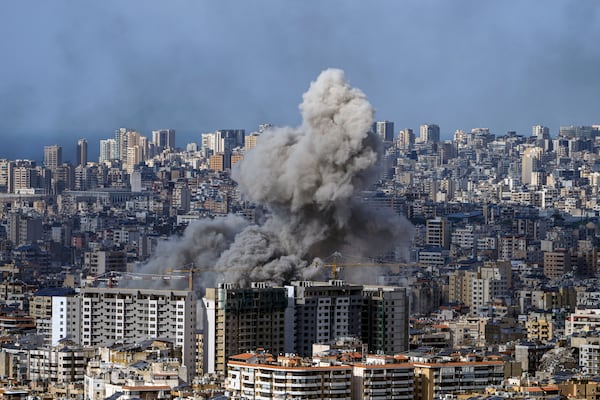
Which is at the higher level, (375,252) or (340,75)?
(340,75)

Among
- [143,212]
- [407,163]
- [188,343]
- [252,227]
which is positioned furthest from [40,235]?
[188,343]

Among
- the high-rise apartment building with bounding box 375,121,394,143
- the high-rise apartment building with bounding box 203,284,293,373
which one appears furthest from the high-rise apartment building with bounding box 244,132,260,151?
the high-rise apartment building with bounding box 203,284,293,373

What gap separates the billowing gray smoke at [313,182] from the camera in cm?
3991

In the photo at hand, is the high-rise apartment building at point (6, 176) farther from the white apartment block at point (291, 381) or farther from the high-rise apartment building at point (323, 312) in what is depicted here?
the white apartment block at point (291, 381)

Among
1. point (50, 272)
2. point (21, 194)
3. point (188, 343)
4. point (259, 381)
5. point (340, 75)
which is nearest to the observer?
point (259, 381)

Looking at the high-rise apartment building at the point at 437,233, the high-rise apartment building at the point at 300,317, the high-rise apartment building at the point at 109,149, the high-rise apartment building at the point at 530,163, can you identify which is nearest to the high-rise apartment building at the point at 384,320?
the high-rise apartment building at the point at 300,317

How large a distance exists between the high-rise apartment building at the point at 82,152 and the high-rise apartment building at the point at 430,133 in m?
13.0

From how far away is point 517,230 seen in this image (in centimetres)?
6975

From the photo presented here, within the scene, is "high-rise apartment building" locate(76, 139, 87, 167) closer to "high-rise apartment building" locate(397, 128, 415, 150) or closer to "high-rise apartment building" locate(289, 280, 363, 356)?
"high-rise apartment building" locate(397, 128, 415, 150)

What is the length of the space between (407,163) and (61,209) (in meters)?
15.1

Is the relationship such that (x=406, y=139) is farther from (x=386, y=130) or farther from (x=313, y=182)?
(x=313, y=182)

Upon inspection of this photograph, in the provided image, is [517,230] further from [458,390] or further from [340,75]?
[458,390]

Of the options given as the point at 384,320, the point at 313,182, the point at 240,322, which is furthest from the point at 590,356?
the point at 240,322

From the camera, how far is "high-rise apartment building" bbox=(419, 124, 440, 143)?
97.0m
